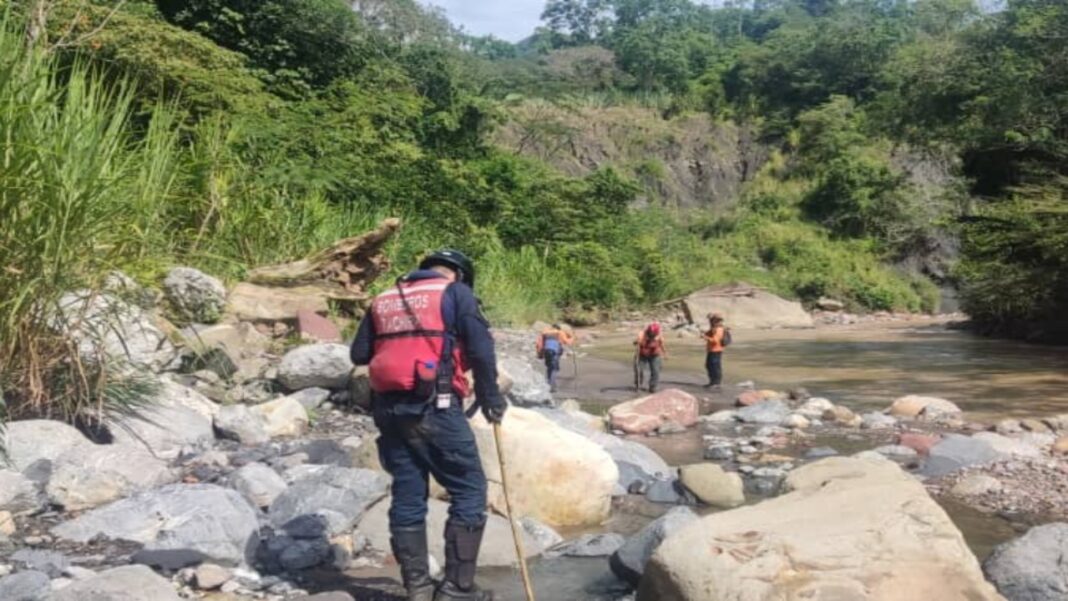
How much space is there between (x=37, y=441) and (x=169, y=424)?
1.12 meters

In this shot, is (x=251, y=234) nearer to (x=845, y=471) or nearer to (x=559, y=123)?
(x=845, y=471)

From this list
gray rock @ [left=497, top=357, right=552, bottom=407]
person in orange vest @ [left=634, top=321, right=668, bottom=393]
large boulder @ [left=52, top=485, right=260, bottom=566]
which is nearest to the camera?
large boulder @ [left=52, top=485, right=260, bottom=566]

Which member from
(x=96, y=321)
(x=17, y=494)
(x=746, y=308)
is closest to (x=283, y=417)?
(x=96, y=321)

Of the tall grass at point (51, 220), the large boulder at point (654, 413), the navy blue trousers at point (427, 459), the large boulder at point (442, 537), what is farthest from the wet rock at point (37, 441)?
the large boulder at point (654, 413)

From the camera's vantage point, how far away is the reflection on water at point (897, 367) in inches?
489

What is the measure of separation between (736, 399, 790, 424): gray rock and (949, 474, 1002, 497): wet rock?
3.20 m

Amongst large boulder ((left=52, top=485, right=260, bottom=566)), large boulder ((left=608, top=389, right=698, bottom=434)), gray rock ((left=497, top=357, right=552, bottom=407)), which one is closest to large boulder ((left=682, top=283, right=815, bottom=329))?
large boulder ((left=608, top=389, right=698, bottom=434))

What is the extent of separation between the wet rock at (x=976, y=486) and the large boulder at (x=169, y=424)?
17.2 feet

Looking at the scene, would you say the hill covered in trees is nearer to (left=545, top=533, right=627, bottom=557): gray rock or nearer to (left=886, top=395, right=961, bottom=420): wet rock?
(left=545, top=533, right=627, bottom=557): gray rock

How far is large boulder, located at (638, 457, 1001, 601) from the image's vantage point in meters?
3.59

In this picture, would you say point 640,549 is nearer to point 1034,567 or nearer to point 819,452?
point 1034,567

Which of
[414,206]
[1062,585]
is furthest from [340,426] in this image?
[414,206]

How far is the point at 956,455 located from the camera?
789 centimetres

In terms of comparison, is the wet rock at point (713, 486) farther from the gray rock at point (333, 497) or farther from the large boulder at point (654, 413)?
the large boulder at point (654, 413)
